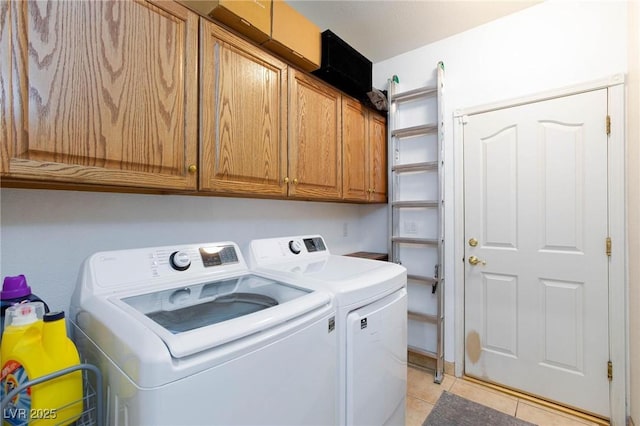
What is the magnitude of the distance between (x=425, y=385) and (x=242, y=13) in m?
2.53

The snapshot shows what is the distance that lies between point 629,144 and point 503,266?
973 millimetres

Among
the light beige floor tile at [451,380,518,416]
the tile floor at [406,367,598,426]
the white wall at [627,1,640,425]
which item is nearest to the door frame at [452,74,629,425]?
the white wall at [627,1,640,425]

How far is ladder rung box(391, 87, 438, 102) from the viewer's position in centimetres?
220

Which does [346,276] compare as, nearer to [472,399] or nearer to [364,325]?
[364,325]

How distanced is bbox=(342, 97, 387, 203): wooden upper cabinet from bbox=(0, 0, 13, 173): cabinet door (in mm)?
1577

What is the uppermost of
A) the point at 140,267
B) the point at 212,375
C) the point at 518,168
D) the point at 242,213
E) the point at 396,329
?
the point at 518,168

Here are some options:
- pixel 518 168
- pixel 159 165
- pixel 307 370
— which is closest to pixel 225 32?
pixel 159 165

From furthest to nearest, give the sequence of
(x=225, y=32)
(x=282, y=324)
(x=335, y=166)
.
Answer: (x=335, y=166) → (x=225, y=32) → (x=282, y=324)

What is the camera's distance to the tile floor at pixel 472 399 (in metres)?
1.70

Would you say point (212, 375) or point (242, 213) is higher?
point (242, 213)

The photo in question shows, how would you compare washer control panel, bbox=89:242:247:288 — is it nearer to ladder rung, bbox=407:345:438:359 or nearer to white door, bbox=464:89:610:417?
ladder rung, bbox=407:345:438:359

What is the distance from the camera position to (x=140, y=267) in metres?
1.15

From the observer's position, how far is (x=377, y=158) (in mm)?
2344

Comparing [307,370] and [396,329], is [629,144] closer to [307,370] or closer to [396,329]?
[396,329]
